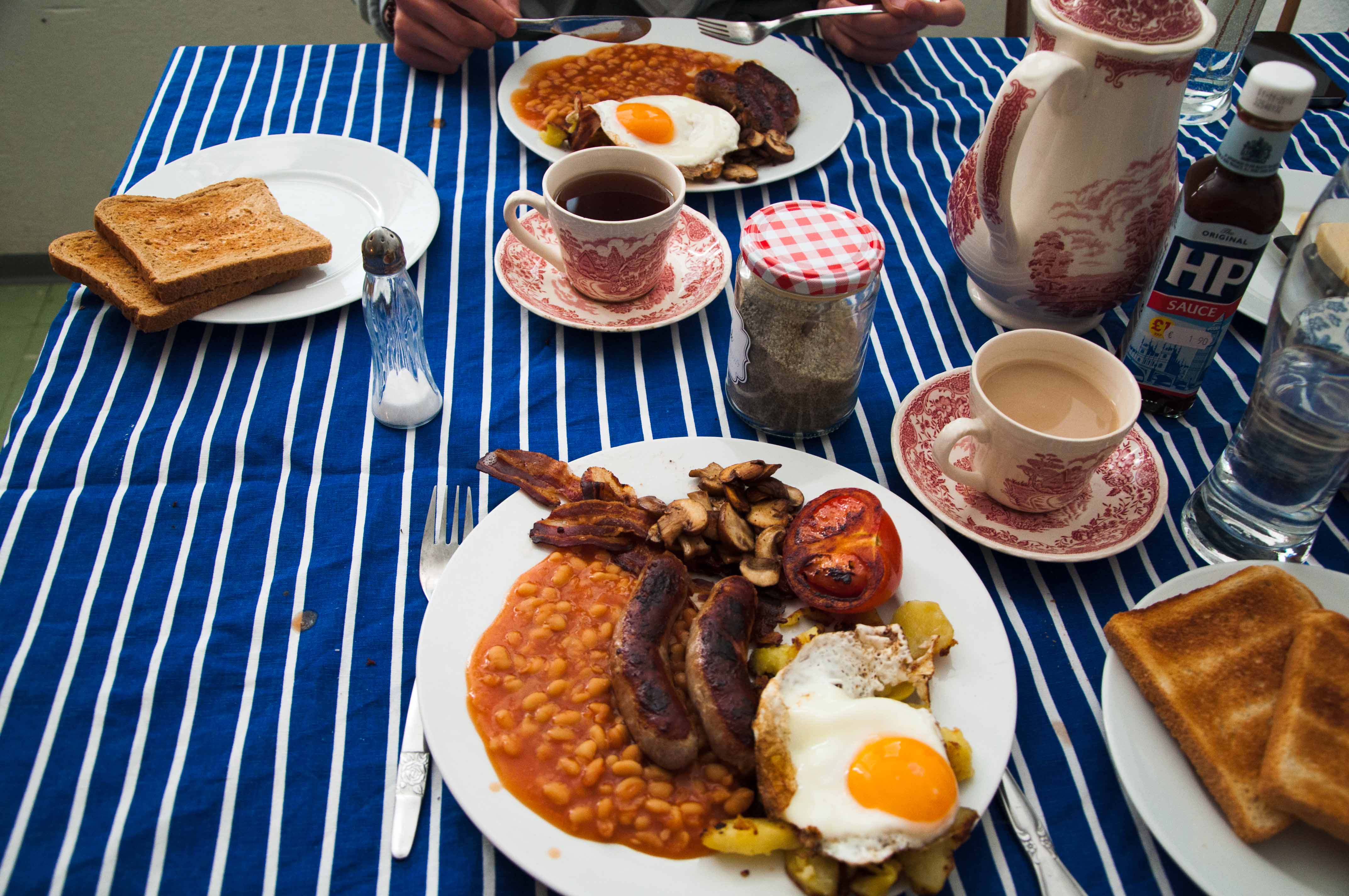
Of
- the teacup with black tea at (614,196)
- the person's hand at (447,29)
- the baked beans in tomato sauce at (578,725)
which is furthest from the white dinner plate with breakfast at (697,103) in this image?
the baked beans in tomato sauce at (578,725)

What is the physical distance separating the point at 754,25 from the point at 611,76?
0.45 m

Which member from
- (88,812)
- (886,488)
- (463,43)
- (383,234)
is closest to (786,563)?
(886,488)

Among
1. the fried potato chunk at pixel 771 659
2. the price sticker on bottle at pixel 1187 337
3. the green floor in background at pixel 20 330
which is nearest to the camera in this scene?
the fried potato chunk at pixel 771 659

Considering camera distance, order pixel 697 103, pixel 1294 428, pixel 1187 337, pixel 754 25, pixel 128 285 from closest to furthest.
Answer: pixel 1294 428 < pixel 1187 337 < pixel 128 285 < pixel 697 103 < pixel 754 25

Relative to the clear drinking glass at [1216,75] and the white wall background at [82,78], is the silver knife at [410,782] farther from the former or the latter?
the white wall background at [82,78]

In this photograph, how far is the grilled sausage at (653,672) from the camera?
43.4 inches

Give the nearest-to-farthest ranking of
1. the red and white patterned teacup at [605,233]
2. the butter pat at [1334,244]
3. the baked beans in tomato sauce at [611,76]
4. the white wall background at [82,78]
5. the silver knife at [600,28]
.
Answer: the butter pat at [1334,244], the red and white patterned teacup at [605,233], the baked beans in tomato sauce at [611,76], the silver knife at [600,28], the white wall background at [82,78]

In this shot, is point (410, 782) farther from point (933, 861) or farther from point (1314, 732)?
point (1314, 732)

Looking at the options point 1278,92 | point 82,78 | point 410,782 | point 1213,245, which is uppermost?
point 1278,92

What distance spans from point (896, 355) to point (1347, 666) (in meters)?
0.95

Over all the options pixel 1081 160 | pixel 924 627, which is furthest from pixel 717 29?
pixel 924 627

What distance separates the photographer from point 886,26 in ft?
8.05

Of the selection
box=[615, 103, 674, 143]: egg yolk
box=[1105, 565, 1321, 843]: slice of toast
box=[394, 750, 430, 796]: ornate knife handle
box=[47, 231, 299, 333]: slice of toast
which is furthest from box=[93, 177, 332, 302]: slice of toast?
box=[1105, 565, 1321, 843]: slice of toast

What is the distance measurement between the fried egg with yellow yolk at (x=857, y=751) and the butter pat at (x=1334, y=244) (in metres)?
0.99
